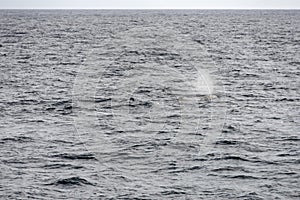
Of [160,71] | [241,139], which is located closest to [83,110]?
[241,139]

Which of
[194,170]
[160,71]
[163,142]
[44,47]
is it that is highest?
[44,47]

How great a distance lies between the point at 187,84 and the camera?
43688 mm

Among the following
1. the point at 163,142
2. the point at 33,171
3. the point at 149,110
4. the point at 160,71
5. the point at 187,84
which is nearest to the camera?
the point at 33,171

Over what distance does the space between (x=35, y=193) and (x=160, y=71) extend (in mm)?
36223

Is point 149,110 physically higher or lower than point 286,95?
lower

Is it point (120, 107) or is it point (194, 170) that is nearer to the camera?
point (194, 170)

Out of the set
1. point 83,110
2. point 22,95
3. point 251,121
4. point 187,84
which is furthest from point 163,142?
point 187,84

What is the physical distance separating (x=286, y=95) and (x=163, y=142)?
53.1 ft

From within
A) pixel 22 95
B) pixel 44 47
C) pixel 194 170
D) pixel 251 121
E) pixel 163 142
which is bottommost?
pixel 194 170

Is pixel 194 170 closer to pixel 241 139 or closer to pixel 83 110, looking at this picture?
pixel 241 139

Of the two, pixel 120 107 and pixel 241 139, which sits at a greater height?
pixel 120 107

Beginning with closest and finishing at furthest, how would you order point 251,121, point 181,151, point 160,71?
1. point 181,151
2. point 251,121
3. point 160,71

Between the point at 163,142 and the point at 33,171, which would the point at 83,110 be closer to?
the point at 163,142

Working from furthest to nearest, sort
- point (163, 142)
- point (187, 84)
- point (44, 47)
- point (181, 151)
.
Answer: point (44, 47) < point (187, 84) < point (163, 142) < point (181, 151)
